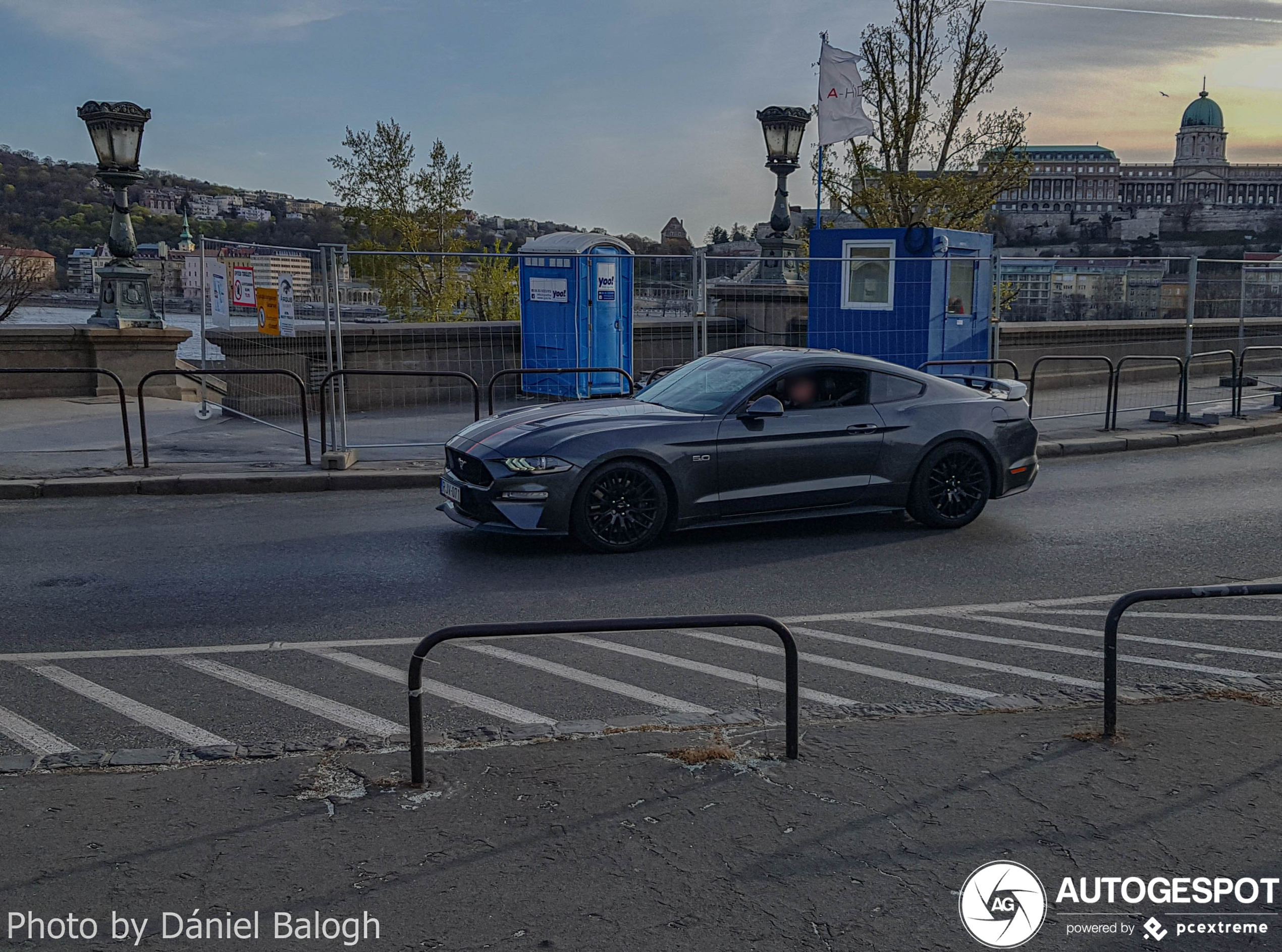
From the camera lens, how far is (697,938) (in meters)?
3.41


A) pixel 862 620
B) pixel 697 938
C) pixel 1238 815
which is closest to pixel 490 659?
pixel 862 620

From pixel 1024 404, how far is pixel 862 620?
152 inches

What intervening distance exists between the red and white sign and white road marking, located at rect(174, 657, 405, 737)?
8.73 m

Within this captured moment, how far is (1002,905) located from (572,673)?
9.41ft

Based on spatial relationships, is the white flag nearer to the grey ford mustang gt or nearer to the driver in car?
the grey ford mustang gt

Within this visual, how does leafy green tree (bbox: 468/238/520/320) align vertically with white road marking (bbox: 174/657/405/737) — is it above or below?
above

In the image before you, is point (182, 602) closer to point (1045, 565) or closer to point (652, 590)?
point (652, 590)

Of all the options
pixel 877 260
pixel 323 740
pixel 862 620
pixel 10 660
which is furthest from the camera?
pixel 877 260

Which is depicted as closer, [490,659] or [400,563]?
[490,659]

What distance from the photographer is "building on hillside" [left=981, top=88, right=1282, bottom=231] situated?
15538cm

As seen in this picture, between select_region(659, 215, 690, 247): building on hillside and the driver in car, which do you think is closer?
the driver in car

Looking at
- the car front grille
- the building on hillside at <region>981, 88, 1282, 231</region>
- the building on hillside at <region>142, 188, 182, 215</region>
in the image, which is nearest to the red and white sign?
the car front grille

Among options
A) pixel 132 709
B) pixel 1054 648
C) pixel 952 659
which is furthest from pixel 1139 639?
pixel 132 709

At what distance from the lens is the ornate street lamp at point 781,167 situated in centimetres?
2028
